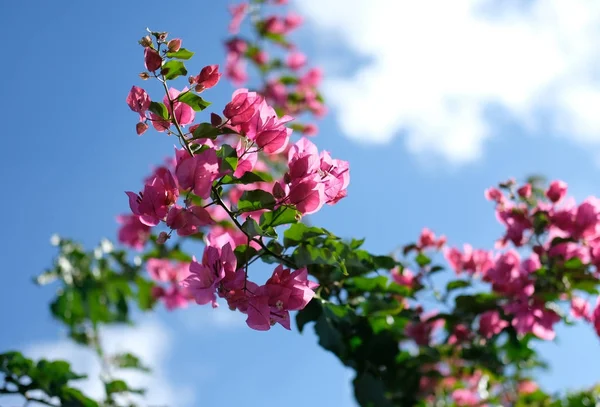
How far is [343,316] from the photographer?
5.13ft

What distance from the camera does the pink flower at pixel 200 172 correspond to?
1155mm

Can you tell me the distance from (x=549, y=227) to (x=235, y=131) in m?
1.21

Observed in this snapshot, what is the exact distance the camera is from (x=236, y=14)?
4.65 meters

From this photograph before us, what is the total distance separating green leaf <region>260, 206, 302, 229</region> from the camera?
124 centimetres

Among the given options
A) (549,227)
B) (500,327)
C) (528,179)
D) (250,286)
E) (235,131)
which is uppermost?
(528,179)

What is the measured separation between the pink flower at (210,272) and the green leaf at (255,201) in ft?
0.28

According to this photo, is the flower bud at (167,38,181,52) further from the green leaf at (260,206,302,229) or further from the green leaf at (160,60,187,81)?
the green leaf at (260,206,302,229)

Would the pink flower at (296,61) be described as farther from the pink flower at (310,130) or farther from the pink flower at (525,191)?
the pink flower at (525,191)

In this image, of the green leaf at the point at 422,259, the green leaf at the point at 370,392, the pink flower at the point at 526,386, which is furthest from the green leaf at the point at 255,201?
the pink flower at the point at 526,386

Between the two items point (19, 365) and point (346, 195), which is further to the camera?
point (19, 365)

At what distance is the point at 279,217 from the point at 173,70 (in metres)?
0.34

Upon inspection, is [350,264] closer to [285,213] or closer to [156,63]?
[285,213]

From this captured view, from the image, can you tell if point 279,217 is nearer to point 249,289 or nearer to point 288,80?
point 249,289

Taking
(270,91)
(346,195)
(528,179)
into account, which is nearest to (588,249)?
(528,179)
